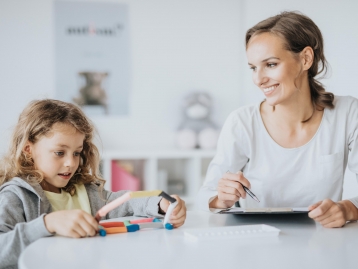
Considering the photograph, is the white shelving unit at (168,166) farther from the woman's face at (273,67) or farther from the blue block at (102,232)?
the blue block at (102,232)

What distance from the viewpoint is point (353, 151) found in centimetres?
166

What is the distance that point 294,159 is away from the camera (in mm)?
1662

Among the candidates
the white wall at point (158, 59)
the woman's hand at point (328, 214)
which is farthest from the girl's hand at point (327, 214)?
the white wall at point (158, 59)

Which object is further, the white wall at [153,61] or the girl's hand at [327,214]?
the white wall at [153,61]

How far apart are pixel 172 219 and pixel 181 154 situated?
2384mm

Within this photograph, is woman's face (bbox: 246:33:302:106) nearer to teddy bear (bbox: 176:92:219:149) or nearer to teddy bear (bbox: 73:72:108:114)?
teddy bear (bbox: 176:92:219:149)

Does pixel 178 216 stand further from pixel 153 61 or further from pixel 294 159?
pixel 153 61

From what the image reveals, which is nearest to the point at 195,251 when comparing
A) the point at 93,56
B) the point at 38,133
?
the point at 38,133

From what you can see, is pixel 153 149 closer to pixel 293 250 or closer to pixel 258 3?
pixel 258 3

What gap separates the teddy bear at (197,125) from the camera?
3.79 meters

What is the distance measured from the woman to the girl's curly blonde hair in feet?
1.36

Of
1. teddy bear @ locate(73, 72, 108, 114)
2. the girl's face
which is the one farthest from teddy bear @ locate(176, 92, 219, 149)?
the girl's face

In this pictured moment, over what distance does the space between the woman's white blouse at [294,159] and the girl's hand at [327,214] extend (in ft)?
1.16

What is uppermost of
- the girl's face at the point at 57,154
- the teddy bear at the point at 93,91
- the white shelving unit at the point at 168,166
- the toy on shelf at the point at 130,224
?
the teddy bear at the point at 93,91
